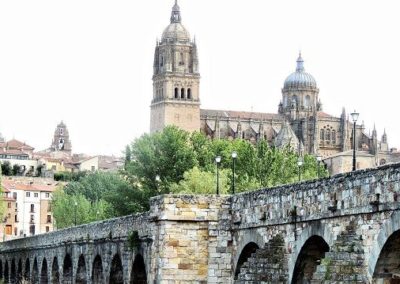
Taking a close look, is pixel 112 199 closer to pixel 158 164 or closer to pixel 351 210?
pixel 158 164

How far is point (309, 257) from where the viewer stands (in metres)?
26.3

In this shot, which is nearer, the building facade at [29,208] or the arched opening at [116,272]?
the arched opening at [116,272]

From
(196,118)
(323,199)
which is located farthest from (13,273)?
(196,118)

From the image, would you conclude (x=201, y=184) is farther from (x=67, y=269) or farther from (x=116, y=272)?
(x=116, y=272)

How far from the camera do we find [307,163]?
93.9m

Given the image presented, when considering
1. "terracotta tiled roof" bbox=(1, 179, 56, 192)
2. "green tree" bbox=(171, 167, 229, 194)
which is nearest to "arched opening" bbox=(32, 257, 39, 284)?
"green tree" bbox=(171, 167, 229, 194)

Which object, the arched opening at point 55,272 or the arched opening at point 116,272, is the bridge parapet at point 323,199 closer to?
the arched opening at point 116,272

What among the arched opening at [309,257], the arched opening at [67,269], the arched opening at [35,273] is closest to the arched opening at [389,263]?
the arched opening at [309,257]

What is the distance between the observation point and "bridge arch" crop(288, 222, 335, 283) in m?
24.5

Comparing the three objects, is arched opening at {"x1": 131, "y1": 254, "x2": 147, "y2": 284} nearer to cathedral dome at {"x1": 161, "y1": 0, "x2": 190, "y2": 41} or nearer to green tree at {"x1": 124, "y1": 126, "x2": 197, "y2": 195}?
green tree at {"x1": 124, "y1": 126, "x2": 197, "y2": 195}

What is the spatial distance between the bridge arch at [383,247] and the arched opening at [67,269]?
3267cm

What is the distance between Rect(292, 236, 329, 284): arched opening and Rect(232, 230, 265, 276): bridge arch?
2.54m

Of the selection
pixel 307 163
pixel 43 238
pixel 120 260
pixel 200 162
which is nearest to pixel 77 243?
pixel 120 260

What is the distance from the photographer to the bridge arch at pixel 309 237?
2453 cm
